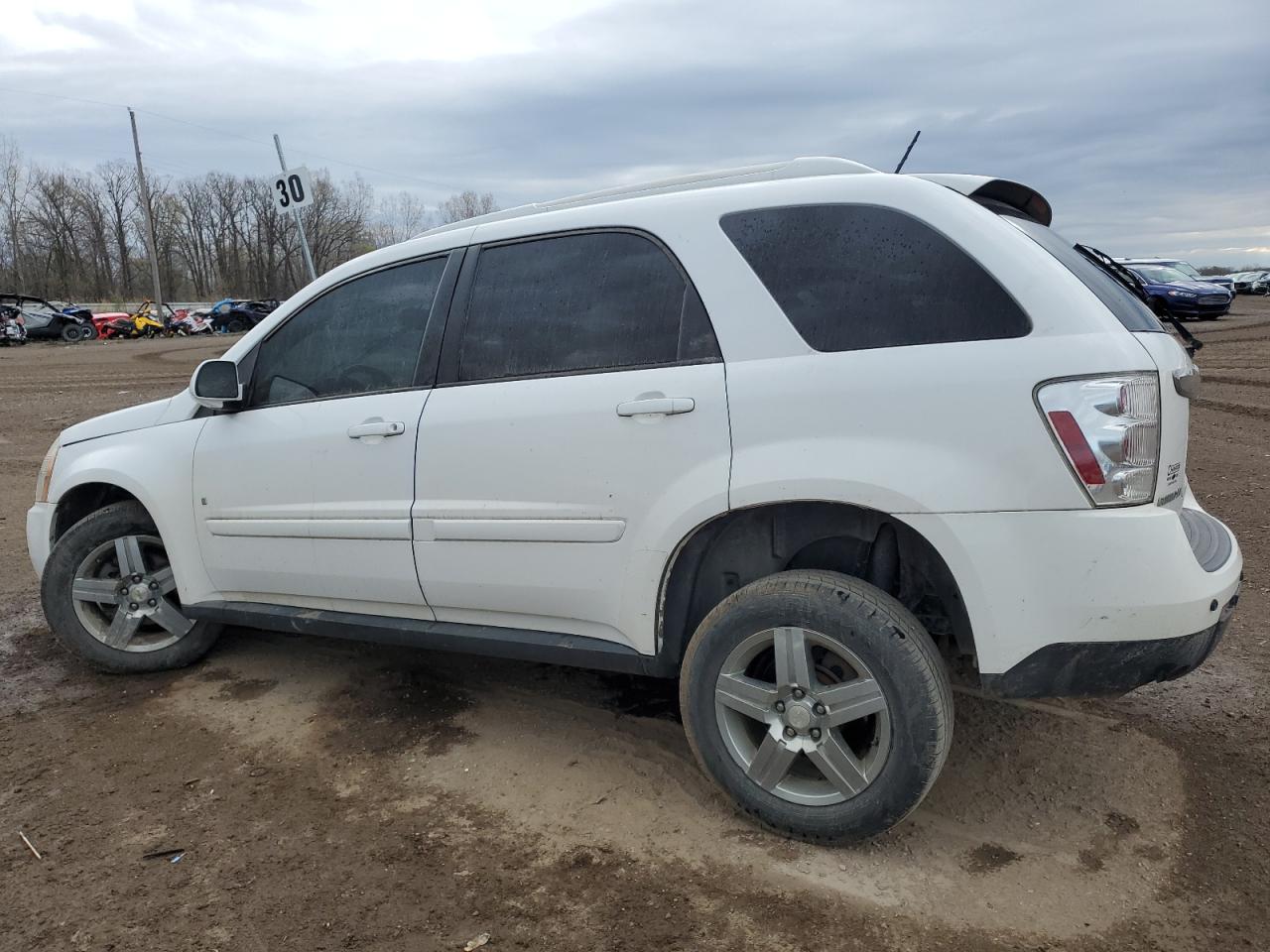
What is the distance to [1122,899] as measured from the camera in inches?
99.4

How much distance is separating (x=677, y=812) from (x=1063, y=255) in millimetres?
2072

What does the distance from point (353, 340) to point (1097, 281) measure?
2643 mm

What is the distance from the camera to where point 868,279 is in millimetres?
2703

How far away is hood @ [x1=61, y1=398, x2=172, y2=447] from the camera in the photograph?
4207 mm

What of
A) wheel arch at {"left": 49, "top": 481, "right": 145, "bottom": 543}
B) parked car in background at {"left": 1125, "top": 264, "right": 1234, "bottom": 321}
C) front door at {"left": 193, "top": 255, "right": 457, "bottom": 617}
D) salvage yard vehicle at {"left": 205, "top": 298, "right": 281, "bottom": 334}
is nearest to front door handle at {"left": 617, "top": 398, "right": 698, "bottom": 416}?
front door at {"left": 193, "top": 255, "right": 457, "bottom": 617}

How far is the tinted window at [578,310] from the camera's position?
2965 mm

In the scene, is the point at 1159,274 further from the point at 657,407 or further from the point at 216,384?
the point at 216,384

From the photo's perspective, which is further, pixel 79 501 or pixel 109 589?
pixel 79 501

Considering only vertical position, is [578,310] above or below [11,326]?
above

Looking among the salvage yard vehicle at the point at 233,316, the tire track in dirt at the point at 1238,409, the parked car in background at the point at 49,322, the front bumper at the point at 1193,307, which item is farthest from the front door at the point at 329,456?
the salvage yard vehicle at the point at 233,316

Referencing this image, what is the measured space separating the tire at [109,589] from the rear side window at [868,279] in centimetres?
303

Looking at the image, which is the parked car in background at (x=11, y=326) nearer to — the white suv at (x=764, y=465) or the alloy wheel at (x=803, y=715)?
the white suv at (x=764, y=465)

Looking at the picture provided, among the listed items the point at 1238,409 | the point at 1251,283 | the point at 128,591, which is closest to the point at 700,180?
the point at 128,591

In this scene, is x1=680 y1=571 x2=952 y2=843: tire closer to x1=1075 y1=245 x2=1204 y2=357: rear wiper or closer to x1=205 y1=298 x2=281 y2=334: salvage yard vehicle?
x1=1075 y1=245 x2=1204 y2=357: rear wiper
